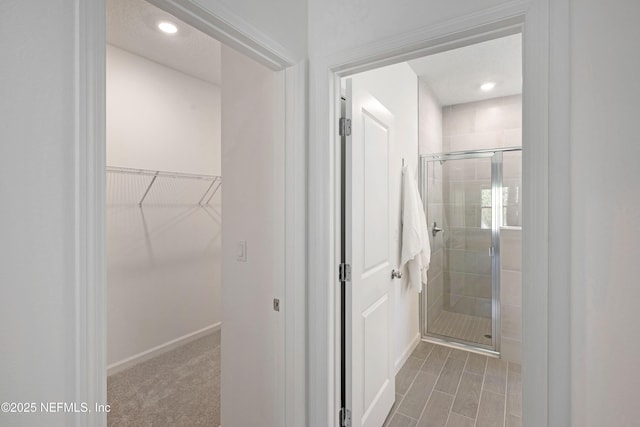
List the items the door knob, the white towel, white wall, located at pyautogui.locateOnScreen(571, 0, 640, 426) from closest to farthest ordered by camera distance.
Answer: white wall, located at pyautogui.locateOnScreen(571, 0, 640, 426)
the white towel
the door knob

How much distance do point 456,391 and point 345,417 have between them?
4.07ft

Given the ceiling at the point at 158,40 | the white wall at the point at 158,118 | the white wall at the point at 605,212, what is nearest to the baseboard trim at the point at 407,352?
the white wall at the point at 605,212

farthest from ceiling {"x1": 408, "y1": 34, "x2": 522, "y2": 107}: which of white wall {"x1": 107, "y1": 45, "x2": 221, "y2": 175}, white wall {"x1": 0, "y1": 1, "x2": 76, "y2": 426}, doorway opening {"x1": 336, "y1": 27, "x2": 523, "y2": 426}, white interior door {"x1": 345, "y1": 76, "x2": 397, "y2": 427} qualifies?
white wall {"x1": 0, "y1": 1, "x2": 76, "y2": 426}

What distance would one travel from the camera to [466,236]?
3.37 metres

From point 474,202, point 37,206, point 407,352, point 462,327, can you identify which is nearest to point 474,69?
point 474,202

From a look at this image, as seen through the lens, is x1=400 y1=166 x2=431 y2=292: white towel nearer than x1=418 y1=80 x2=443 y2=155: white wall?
Yes

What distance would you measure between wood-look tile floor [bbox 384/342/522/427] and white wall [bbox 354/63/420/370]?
23 cm

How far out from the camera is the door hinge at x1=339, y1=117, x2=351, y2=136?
4.85 ft

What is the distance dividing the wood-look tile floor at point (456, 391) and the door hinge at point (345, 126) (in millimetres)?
1837

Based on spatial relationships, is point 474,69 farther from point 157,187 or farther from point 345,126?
point 157,187

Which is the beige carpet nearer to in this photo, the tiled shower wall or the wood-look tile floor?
the wood-look tile floor

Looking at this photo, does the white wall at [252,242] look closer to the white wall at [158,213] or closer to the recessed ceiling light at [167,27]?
the recessed ceiling light at [167,27]

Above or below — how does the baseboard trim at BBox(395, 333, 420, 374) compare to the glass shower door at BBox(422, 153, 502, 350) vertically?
below

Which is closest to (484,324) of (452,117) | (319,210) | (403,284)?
(403,284)
